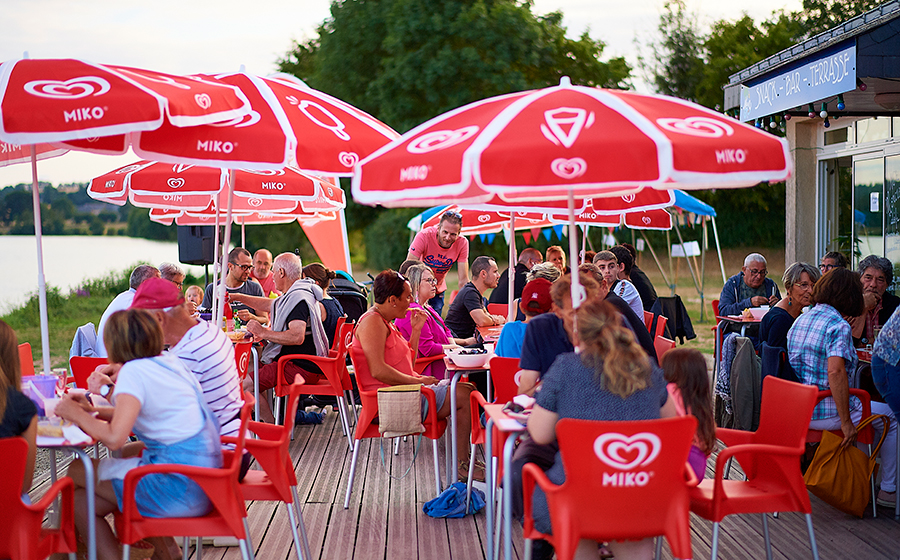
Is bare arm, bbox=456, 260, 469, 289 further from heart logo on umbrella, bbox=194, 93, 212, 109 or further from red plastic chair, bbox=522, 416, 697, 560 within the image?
red plastic chair, bbox=522, 416, 697, 560

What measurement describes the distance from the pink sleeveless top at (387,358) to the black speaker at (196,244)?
655cm

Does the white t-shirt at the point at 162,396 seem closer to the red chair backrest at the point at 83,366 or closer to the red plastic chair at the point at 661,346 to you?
the red chair backrest at the point at 83,366

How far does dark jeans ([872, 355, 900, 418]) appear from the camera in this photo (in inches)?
169

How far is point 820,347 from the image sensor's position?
4.57 metres

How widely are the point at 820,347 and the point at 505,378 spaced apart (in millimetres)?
1866

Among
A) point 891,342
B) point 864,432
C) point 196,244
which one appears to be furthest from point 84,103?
point 196,244

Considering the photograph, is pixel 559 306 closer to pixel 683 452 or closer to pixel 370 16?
pixel 683 452

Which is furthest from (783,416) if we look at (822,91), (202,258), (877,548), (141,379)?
(202,258)

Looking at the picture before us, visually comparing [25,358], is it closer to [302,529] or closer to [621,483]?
[302,529]

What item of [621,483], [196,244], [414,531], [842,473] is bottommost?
[414,531]

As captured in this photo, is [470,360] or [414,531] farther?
[470,360]

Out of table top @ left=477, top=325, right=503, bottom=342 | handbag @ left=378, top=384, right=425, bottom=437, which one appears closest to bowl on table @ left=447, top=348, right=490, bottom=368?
handbag @ left=378, top=384, right=425, bottom=437

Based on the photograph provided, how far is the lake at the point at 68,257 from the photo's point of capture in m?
14.5

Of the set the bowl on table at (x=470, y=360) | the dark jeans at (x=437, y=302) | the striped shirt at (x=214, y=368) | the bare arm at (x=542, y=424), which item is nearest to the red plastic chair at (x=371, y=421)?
the bowl on table at (x=470, y=360)
